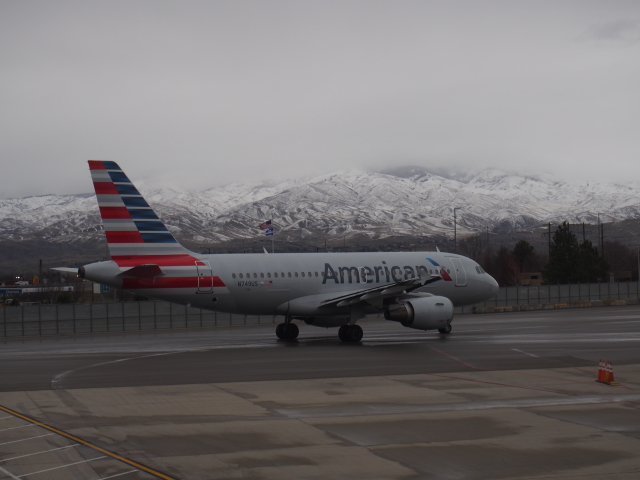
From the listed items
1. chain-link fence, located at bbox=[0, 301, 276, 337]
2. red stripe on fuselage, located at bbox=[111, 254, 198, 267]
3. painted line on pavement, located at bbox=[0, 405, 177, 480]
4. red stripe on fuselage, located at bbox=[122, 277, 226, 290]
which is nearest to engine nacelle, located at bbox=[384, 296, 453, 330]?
red stripe on fuselage, located at bbox=[122, 277, 226, 290]

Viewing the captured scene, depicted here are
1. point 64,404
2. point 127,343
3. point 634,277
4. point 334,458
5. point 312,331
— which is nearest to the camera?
point 334,458

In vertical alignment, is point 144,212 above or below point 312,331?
above

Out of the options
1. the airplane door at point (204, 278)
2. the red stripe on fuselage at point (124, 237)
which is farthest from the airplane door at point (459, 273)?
the red stripe on fuselage at point (124, 237)

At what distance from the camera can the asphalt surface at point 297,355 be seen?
2073 centimetres

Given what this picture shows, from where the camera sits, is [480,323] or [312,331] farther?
[480,323]

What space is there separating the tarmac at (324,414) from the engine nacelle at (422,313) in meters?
3.22

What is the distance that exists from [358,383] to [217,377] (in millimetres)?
4076

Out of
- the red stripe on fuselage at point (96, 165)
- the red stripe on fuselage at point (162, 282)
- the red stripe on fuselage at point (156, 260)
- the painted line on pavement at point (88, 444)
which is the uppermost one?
the red stripe on fuselage at point (96, 165)

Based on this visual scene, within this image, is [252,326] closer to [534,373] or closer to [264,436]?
A: [534,373]

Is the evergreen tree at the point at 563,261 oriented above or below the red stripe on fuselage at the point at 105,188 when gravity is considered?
below

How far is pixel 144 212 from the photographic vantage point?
1164 inches

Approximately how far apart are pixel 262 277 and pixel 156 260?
4.68m

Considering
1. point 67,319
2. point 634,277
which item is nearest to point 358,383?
point 67,319

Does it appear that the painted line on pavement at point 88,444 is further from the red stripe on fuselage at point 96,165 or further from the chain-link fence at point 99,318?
the chain-link fence at point 99,318
